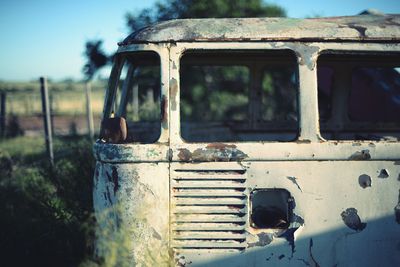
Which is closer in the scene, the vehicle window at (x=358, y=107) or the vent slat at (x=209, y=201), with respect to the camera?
the vent slat at (x=209, y=201)

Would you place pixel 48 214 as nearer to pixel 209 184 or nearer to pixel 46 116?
pixel 209 184

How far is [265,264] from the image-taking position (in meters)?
2.58

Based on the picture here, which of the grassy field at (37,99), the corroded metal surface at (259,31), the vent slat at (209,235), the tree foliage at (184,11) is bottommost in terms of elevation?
the vent slat at (209,235)

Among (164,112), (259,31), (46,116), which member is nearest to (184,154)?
(164,112)

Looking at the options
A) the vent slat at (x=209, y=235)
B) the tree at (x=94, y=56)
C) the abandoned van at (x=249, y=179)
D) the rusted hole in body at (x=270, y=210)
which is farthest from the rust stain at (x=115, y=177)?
the tree at (x=94, y=56)

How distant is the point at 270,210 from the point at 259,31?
1.57 m

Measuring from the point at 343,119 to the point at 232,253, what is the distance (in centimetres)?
234

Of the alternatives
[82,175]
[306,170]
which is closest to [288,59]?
[306,170]

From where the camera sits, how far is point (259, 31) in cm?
255

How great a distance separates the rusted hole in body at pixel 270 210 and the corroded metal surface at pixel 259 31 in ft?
3.61

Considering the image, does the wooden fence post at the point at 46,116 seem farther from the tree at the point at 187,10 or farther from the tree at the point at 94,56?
the tree at the point at 187,10

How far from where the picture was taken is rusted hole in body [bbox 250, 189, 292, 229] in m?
2.98

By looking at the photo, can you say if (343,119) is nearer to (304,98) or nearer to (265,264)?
(304,98)

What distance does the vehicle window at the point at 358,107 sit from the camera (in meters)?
3.71
